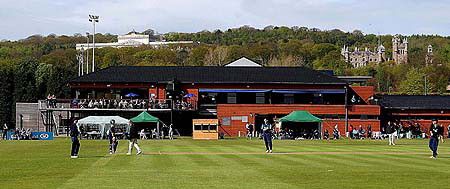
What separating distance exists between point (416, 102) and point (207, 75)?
24.1 m

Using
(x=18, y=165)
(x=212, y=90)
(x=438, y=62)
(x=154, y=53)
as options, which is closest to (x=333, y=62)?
(x=438, y=62)

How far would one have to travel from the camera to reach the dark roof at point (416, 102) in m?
90.5

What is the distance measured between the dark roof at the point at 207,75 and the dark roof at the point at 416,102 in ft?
23.0

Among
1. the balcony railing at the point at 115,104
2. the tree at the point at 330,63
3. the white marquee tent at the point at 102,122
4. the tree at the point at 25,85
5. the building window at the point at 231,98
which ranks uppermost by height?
the tree at the point at 330,63

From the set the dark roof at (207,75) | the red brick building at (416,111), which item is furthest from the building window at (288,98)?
the red brick building at (416,111)

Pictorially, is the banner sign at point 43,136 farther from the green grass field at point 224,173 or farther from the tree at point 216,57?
the tree at point 216,57

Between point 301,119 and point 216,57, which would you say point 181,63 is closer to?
point 216,57

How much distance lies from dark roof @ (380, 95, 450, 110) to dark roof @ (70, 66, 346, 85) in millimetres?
7021

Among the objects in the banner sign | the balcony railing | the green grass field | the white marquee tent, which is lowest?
the banner sign

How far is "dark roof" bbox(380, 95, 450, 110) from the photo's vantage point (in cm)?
9050

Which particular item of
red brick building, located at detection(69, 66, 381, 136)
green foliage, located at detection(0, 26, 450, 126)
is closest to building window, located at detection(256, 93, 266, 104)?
red brick building, located at detection(69, 66, 381, 136)

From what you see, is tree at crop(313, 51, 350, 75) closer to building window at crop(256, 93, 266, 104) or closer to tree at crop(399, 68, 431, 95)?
tree at crop(399, 68, 431, 95)

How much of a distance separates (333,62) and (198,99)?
298 feet

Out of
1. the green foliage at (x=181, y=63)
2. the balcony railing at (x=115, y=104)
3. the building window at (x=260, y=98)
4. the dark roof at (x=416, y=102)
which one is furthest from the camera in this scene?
the green foliage at (x=181, y=63)
